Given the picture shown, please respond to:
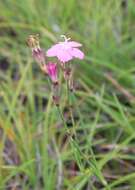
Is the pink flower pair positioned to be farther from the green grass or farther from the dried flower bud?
the green grass

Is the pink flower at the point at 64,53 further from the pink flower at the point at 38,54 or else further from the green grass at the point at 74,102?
the green grass at the point at 74,102

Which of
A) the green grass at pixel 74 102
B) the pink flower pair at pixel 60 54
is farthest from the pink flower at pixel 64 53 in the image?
the green grass at pixel 74 102

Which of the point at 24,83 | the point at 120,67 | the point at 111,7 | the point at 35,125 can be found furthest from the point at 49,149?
the point at 111,7

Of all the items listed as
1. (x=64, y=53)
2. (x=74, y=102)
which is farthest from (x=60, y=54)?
(x=74, y=102)

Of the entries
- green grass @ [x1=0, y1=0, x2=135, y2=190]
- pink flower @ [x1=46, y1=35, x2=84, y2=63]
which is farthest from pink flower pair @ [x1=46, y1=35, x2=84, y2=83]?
green grass @ [x1=0, y1=0, x2=135, y2=190]

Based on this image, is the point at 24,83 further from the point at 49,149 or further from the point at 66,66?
the point at 66,66

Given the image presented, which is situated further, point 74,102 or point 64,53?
point 74,102

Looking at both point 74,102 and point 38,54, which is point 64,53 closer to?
point 38,54

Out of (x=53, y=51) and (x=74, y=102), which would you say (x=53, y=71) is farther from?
(x=74, y=102)
